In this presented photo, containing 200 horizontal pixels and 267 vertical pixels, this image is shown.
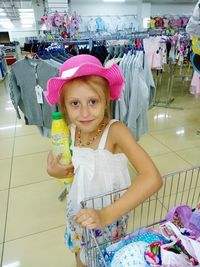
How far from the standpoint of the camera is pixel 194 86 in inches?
124

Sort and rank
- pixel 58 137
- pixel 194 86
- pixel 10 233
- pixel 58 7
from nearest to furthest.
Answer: pixel 58 137 < pixel 10 233 < pixel 194 86 < pixel 58 7

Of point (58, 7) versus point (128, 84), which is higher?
point (58, 7)

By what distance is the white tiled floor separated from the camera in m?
1.43

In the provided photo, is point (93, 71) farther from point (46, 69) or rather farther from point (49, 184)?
point (49, 184)

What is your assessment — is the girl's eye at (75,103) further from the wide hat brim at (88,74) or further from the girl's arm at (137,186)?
the girl's arm at (137,186)

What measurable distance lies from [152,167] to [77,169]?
0.31 m

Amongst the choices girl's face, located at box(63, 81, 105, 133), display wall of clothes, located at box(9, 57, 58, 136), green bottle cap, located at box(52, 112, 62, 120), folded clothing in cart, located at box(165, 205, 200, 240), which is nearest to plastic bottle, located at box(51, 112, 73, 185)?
green bottle cap, located at box(52, 112, 62, 120)

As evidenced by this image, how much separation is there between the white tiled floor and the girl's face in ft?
3.32

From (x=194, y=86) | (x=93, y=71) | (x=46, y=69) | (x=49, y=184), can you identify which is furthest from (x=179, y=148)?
(x=93, y=71)

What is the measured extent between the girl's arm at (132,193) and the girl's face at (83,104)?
0.46ft

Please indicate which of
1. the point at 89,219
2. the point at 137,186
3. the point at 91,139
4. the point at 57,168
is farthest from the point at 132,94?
the point at 89,219

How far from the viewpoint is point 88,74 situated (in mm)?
710

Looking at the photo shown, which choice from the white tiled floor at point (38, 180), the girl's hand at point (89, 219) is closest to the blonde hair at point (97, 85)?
the girl's hand at point (89, 219)

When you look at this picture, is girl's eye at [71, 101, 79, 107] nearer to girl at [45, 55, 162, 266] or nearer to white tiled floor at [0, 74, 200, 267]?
girl at [45, 55, 162, 266]
